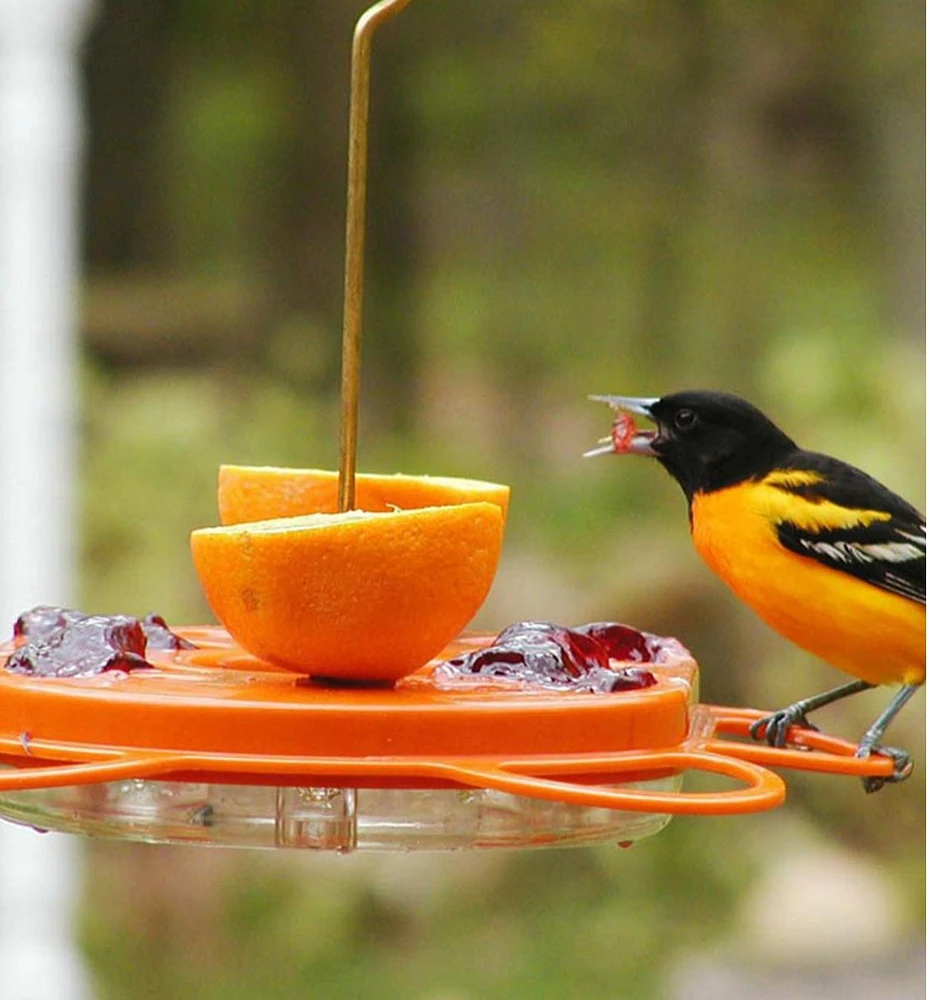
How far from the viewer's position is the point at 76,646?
1334mm

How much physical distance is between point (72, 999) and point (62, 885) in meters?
0.25

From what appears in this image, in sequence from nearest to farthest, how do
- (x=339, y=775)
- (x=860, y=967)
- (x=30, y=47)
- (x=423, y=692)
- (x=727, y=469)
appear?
(x=339, y=775) → (x=423, y=692) → (x=727, y=469) → (x=30, y=47) → (x=860, y=967)

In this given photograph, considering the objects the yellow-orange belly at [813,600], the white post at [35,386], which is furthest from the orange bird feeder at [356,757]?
the white post at [35,386]

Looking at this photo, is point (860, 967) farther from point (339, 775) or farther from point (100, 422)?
point (339, 775)

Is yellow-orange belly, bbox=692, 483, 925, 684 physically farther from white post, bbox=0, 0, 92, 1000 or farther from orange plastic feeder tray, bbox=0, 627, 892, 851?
white post, bbox=0, 0, 92, 1000

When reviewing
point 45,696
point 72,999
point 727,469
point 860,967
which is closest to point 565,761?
point 45,696

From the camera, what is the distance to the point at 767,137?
215 inches

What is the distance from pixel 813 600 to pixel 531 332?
3571mm

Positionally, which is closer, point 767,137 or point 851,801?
point 851,801

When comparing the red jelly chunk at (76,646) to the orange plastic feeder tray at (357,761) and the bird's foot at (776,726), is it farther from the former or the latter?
the bird's foot at (776,726)

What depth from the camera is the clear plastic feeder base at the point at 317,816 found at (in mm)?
1226

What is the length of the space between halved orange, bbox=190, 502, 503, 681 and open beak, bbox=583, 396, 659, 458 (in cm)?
36

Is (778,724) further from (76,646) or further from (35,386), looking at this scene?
(35,386)

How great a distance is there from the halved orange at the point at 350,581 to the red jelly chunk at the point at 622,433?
1.55 feet
